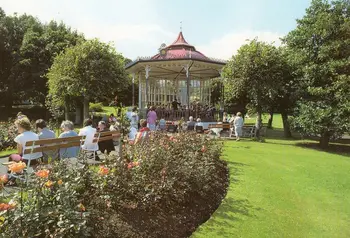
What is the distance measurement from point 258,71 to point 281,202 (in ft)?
44.0

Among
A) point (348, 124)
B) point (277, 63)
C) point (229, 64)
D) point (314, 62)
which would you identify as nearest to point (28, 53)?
point (229, 64)

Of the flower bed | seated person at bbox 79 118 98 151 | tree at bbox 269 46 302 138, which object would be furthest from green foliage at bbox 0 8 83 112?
the flower bed

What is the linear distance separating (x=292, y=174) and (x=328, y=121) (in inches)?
350

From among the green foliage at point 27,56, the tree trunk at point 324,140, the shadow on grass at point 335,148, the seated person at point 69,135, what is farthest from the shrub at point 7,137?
the green foliage at point 27,56

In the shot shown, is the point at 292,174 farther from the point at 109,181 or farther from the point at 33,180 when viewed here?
the point at 33,180

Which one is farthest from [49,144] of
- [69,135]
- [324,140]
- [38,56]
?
[38,56]

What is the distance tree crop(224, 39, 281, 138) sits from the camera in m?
19.4

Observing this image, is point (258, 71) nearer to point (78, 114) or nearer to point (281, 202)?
point (281, 202)

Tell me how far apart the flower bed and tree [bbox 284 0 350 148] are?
39.1 feet

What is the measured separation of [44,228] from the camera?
11.0 feet

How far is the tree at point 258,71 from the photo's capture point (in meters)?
19.4

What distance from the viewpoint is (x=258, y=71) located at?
64.1 feet

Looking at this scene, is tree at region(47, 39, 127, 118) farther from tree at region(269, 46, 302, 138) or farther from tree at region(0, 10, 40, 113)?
tree at region(269, 46, 302, 138)

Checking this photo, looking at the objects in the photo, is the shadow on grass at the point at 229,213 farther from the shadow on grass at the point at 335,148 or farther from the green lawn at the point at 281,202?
the shadow on grass at the point at 335,148
